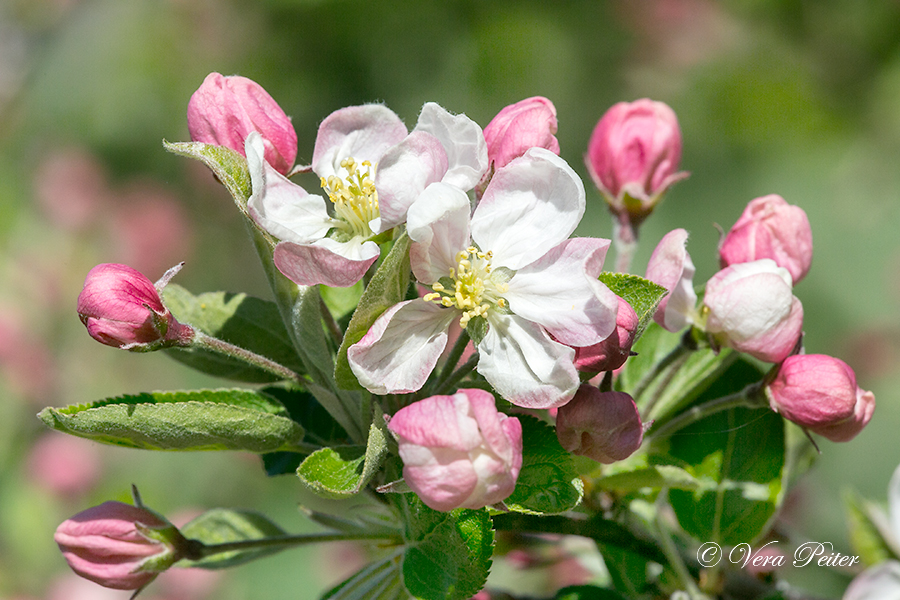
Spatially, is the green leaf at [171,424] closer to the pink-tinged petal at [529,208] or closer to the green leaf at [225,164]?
the green leaf at [225,164]

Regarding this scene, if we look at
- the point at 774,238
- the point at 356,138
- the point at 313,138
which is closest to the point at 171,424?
the point at 356,138

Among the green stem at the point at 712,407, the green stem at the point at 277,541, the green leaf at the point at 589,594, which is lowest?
the green leaf at the point at 589,594

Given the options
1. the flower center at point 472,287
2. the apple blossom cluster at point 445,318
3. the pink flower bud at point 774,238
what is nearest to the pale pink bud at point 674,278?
the apple blossom cluster at point 445,318

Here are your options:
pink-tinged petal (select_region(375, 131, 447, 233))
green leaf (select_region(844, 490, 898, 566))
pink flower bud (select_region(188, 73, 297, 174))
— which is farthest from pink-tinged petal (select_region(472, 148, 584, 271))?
green leaf (select_region(844, 490, 898, 566))

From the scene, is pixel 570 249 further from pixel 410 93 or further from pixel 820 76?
pixel 820 76

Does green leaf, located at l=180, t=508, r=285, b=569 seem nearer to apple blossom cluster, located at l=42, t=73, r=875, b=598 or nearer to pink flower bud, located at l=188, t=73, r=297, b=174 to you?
apple blossom cluster, located at l=42, t=73, r=875, b=598

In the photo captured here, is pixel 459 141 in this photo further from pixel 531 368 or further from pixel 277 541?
pixel 277 541

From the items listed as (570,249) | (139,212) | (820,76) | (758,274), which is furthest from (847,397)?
(139,212)
